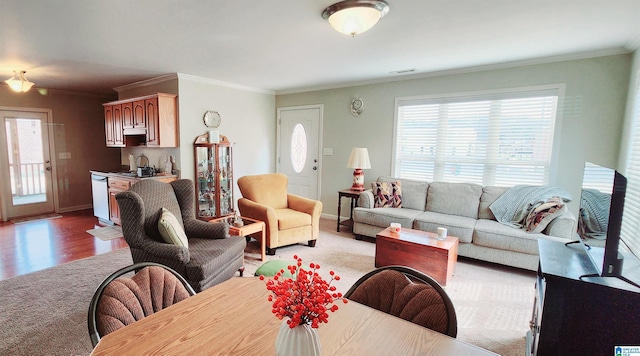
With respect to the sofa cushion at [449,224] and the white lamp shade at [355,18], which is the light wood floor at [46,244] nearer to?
the white lamp shade at [355,18]

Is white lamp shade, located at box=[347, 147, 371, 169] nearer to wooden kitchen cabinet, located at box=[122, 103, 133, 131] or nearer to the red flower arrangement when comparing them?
wooden kitchen cabinet, located at box=[122, 103, 133, 131]

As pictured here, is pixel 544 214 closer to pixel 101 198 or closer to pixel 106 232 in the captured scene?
pixel 106 232

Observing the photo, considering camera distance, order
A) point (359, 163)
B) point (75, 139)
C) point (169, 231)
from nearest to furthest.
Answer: point (169, 231) < point (359, 163) < point (75, 139)

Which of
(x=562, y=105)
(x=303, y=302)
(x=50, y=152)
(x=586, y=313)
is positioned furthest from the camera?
(x=50, y=152)

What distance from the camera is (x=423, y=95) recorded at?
4.40 m

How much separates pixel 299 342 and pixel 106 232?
4.82 meters

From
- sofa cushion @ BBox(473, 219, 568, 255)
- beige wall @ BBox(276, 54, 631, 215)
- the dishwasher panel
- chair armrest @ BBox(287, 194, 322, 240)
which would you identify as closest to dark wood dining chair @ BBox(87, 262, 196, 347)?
chair armrest @ BBox(287, 194, 322, 240)

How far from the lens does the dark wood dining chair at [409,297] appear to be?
1136 millimetres

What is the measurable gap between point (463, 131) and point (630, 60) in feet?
Answer: 5.65

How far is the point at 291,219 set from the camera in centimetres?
366

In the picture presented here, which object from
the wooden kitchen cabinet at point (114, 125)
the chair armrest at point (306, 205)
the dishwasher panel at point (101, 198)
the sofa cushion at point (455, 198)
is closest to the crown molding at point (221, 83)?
the wooden kitchen cabinet at point (114, 125)

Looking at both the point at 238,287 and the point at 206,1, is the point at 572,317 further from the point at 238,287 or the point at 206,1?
the point at 206,1

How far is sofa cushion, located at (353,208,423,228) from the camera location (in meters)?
3.79

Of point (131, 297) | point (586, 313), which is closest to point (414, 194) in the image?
point (586, 313)
